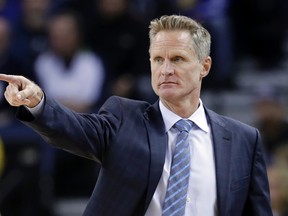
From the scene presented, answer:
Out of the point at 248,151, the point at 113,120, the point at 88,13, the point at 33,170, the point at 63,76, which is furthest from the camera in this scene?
the point at 88,13

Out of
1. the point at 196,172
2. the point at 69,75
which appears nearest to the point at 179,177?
the point at 196,172

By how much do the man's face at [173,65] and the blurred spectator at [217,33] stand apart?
4881 millimetres

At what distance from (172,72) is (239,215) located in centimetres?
78

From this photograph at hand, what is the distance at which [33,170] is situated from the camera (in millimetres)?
8195

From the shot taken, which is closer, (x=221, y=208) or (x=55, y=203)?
(x=221, y=208)

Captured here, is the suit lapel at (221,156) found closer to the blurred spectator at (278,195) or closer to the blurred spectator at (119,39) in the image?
the blurred spectator at (278,195)

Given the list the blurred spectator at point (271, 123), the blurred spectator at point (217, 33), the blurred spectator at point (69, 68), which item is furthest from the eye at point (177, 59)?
the blurred spectator at point (217, 33)

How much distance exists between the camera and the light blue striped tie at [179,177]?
166 inches

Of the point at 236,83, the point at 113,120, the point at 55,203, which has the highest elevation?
the point at 113,120

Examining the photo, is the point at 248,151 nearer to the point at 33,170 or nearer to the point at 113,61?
the point at 33,170

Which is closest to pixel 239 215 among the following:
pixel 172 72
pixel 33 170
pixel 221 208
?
pixel 221 208

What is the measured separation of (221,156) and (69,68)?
5.01 metres

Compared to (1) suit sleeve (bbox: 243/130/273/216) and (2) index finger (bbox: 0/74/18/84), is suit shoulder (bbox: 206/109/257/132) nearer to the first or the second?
(1) suit sleeve (bbox: 243/130/273/216)

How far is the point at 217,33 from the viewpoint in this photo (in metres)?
9.40
